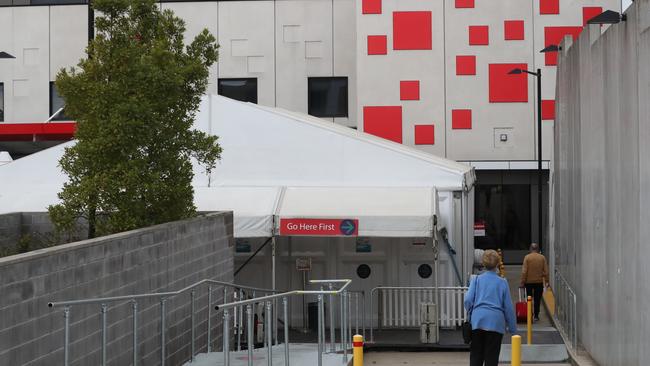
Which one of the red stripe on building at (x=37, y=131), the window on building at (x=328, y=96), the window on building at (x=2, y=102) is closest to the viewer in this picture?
the red stripe on building at (x=37, y=131)

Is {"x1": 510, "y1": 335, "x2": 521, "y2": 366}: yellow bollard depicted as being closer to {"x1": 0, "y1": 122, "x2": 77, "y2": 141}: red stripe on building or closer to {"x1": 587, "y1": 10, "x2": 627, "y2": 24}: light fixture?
{"x1": 587, "y1": 10, "x2": 627, "y2": 24}: light fixture

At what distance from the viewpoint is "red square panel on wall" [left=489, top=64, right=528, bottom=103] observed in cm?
3641

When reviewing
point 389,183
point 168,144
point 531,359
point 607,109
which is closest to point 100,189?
point 168,144

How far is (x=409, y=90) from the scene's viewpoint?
36.5 metres

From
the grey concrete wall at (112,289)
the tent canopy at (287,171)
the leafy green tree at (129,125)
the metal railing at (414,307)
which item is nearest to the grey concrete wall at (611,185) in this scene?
the metal railing at (414,307)

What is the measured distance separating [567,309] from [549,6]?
19760mm

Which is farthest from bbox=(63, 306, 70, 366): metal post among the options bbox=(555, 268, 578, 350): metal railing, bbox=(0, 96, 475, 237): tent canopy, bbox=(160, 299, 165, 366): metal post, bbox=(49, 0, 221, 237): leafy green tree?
bbox=(0, 96, 475, 237): tent canopy

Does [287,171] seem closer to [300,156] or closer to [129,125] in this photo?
[300,156]

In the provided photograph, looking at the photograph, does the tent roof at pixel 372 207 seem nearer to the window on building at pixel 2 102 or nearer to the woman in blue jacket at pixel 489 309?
the woman in blue jacket at pixel 489 309

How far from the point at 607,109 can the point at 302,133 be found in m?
9.32

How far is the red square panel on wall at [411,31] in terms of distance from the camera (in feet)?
120

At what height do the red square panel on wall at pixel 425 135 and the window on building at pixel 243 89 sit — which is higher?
the window on building at pixel 243 89

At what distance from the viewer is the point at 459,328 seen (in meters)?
20.2

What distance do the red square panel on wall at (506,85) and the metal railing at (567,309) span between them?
1425 cm
